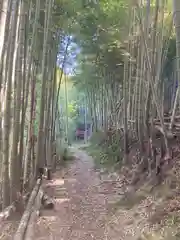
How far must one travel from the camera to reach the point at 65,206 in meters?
5.14

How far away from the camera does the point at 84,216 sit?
15.1ft

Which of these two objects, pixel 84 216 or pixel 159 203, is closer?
pixel 159 203

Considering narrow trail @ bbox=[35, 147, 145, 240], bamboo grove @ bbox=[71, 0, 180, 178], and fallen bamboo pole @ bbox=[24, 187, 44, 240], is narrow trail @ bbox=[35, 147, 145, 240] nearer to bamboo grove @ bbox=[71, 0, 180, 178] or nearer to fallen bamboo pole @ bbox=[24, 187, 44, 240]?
fallen bamboo pole @ bbox=[24, 187, 44, 240]

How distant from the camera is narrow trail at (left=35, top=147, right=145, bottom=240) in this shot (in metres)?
3.80

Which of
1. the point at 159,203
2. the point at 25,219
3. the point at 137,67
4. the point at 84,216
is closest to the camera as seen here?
the point at 25,219

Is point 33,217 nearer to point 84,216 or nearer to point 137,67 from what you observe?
point 84,216

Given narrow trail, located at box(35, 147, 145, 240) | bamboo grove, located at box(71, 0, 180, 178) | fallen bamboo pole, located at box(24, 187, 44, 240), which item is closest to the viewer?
fallen bamboo pole, located at box(24, 187, 44, 240)

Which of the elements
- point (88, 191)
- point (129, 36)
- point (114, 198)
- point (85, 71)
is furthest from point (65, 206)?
point (85, 71)

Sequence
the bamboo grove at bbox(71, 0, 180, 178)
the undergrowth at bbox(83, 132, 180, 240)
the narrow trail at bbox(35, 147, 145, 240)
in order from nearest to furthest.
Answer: the undergrowth at bbox(83, 132, 180, 240), the narrow trail at bbox(35, 147, 145, 240), the bamboo grove at bbox(71, 0, 180, 178)

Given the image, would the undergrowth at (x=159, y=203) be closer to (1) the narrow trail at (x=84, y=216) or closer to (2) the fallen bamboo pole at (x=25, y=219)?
(1) the narrow trail at (x=84, y=216)

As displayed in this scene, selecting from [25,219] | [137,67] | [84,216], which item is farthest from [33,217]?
[137,67]

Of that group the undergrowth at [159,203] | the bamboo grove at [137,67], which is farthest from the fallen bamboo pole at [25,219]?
the bamboo grove at [137,67]

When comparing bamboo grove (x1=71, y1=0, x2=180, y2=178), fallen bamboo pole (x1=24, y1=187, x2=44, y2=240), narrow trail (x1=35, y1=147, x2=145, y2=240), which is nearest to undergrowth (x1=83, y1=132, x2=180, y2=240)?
narrow trail (x1=35, y1=147, x2=145, y2=240)

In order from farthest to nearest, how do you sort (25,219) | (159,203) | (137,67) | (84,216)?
(137,67), (84,216), (159,203), (25,219)
